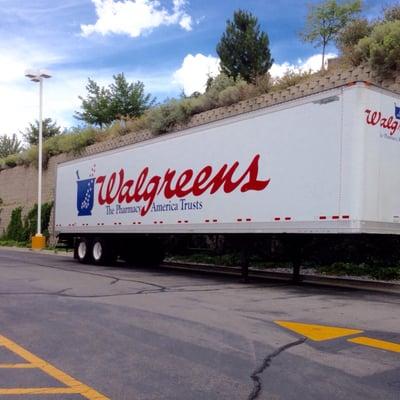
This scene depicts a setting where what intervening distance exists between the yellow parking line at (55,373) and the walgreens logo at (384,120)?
7.94m

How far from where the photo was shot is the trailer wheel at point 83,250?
20.0 metres

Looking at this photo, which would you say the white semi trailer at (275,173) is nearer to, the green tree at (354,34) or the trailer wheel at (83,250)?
the trailer wheel at (83,250)

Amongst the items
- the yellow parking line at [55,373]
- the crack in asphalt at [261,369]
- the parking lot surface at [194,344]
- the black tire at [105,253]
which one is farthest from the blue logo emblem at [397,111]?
the black tire at [105,253]

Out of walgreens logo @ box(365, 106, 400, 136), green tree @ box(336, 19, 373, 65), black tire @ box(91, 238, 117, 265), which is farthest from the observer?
green tree @ box(336, 19, 373, 65)

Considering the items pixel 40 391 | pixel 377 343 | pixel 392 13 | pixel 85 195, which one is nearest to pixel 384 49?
pixel 392 13

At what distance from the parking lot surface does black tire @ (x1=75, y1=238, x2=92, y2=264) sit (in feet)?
26.2

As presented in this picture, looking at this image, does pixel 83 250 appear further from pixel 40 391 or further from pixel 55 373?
pixel 40 391

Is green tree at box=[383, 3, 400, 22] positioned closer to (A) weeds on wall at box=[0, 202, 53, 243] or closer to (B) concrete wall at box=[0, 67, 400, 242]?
(B) concrete wall at box=[0, 67, 400, 242]

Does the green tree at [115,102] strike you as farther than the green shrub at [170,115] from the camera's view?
Yes

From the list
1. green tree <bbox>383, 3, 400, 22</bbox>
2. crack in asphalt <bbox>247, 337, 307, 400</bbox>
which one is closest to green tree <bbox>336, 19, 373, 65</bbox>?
green tree <bbox>383, 3, 400, 22</bbox>

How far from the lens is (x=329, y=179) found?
11.6 meters

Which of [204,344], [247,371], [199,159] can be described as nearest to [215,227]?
[199,159]

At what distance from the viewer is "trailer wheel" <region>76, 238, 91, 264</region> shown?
20.0 m

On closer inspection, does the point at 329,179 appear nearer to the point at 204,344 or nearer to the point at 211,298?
the point at 211,298
